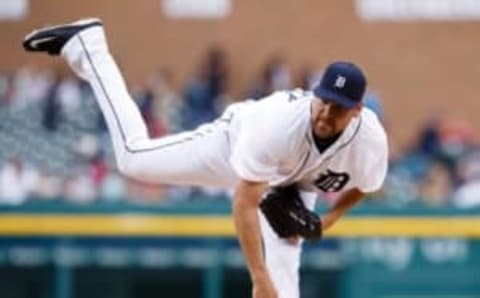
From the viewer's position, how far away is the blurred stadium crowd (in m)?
11.8

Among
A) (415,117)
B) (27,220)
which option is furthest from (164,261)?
(415,117)

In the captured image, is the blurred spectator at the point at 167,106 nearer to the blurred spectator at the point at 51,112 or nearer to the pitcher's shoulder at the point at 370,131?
the blurred spectator at the point at 51,112

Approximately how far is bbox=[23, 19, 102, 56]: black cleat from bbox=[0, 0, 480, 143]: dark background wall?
9.02 metres

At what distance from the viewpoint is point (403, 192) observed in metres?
12.3

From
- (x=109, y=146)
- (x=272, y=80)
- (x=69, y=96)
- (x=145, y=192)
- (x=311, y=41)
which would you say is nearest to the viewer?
(x=145, y=192)

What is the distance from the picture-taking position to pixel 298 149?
22.4ft

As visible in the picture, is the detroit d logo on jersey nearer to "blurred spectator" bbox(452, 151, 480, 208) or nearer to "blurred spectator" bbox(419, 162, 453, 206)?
"blurred spectator" bbox(452, 151, 480, 208)

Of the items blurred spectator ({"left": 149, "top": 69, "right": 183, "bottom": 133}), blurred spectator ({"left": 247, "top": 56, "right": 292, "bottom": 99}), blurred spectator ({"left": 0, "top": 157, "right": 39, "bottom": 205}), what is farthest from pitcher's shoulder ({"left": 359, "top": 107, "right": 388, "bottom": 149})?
blurred spectator ({"left": 247, "top": 56, "right": 292, "bottom": 99})

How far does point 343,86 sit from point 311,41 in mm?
10505

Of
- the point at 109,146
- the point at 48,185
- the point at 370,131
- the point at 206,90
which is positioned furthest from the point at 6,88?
the point at 370,131

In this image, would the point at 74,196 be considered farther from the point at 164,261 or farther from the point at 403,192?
the point at 403,192

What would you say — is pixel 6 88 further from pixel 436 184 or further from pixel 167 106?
pixel 436 184

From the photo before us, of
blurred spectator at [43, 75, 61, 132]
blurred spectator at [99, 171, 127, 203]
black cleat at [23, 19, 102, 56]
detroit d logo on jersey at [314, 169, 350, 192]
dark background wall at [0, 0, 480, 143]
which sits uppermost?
dark background wall at [0, 0, 480, 143]

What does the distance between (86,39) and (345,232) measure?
3379mm
